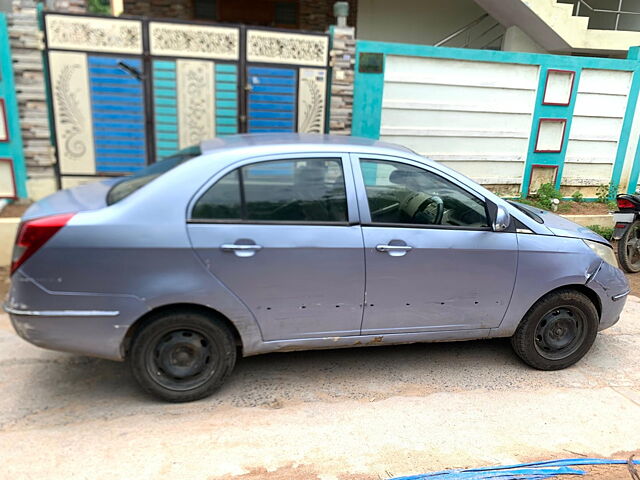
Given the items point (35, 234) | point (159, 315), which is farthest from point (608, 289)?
point (35, 234)

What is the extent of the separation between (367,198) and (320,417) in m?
1.42

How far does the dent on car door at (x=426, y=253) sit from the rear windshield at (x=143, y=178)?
1.12m

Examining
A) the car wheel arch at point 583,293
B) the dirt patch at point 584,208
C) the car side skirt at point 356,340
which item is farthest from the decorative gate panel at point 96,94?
the dirt patch at point 584,208

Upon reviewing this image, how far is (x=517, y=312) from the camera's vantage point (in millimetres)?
3639

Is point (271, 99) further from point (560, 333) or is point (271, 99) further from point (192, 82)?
point (560, 333)

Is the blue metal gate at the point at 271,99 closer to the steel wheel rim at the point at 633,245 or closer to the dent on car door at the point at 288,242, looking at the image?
the dent on car door at the point at 288,242

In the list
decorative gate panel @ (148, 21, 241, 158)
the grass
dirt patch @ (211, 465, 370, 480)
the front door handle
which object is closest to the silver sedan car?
the front door handle

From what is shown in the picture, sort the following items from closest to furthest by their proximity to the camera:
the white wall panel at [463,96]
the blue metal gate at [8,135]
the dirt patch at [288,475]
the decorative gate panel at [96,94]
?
the dirt patch at [288,475] < the blue metal gate at [8,135] < the decorative gate panel at [96,94] < the white wall panel at [463,96]

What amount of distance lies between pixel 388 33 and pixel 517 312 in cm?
955

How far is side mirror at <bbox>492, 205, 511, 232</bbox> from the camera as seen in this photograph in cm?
342

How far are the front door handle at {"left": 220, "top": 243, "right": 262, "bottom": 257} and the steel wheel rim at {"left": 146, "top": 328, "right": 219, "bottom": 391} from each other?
557 mm

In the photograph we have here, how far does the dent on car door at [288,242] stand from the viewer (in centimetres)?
303

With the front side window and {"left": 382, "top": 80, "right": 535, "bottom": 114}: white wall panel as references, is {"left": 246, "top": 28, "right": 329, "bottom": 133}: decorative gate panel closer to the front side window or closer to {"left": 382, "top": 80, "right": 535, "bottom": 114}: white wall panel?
{"left": 382, "top": 80, "right": 535, "bottom": 114}: white wall panel

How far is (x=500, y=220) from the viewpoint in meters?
3.42
